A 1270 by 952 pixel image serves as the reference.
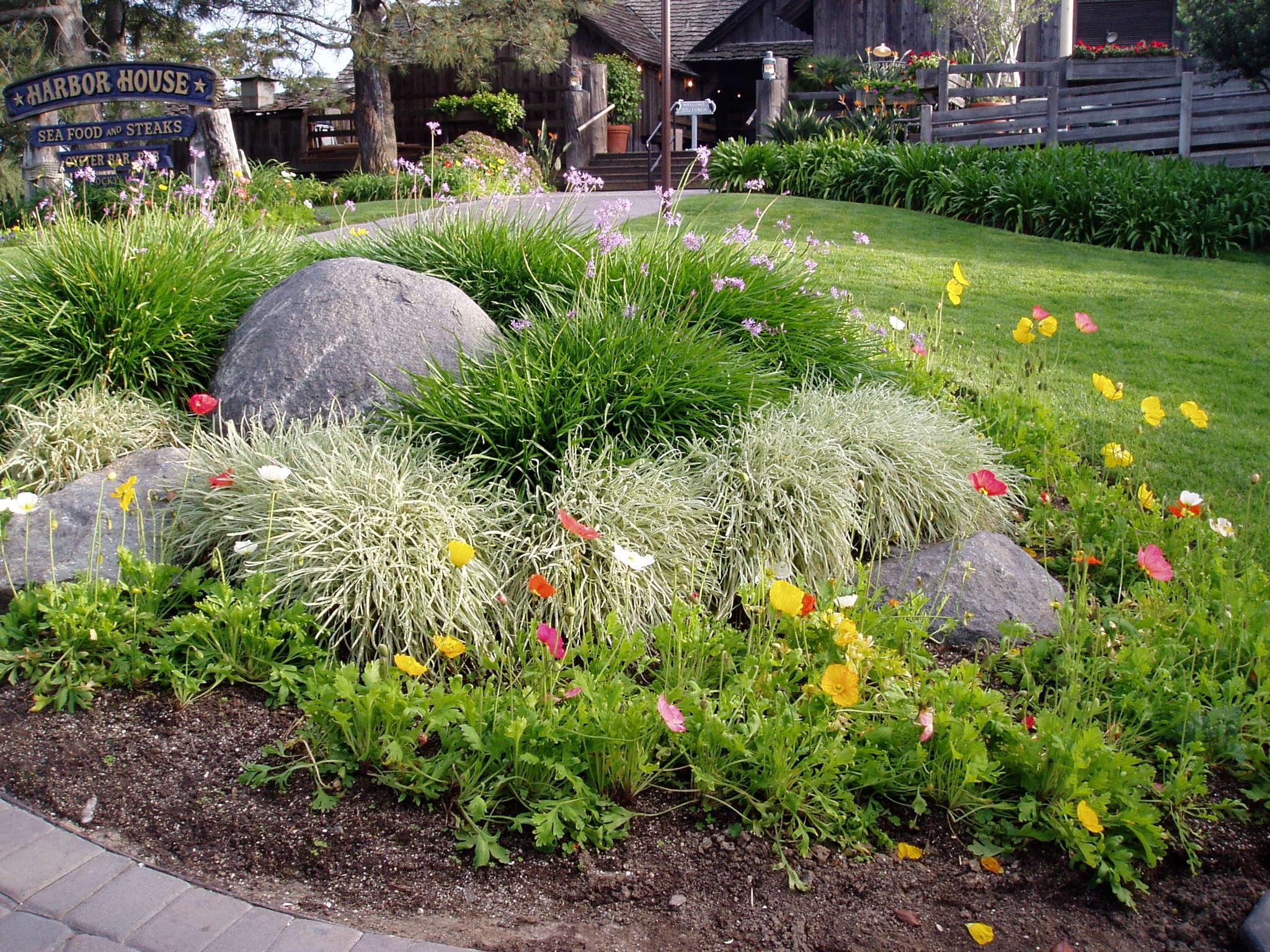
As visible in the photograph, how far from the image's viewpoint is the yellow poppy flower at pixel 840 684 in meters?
2.48

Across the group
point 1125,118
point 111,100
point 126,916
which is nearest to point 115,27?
point 111,100

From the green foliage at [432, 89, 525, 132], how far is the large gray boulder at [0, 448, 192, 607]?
62.2 feet

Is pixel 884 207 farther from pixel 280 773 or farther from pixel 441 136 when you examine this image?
pixel 441 136

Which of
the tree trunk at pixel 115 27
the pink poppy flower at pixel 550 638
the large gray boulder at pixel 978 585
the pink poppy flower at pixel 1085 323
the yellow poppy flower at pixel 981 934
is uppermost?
the tree trunk at pixel 115 27

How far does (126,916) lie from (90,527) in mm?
1891

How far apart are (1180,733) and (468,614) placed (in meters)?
2.12

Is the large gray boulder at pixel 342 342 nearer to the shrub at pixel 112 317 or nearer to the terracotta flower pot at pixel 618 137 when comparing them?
the shrub at pixel 112 317

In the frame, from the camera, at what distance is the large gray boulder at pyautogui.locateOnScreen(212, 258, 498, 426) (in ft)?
13.8

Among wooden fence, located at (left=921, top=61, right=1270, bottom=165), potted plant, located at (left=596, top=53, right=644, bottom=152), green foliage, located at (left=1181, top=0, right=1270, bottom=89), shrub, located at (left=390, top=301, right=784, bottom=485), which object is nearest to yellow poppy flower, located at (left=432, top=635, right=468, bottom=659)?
shrub, located at (left=390, top=301, right=784, bottom=485)

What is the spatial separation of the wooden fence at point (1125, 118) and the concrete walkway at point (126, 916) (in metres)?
13.8

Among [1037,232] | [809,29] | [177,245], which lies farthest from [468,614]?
[809,29]

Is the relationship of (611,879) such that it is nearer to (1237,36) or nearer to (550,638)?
(550,638)

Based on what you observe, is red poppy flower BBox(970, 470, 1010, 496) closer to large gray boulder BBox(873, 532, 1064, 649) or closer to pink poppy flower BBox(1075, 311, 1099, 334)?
large gray boulder BBox(873, 532, 1064, 649)

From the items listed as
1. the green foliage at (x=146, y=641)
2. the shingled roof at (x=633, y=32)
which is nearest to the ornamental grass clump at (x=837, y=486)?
the green foliage at (x=146, y=641)
